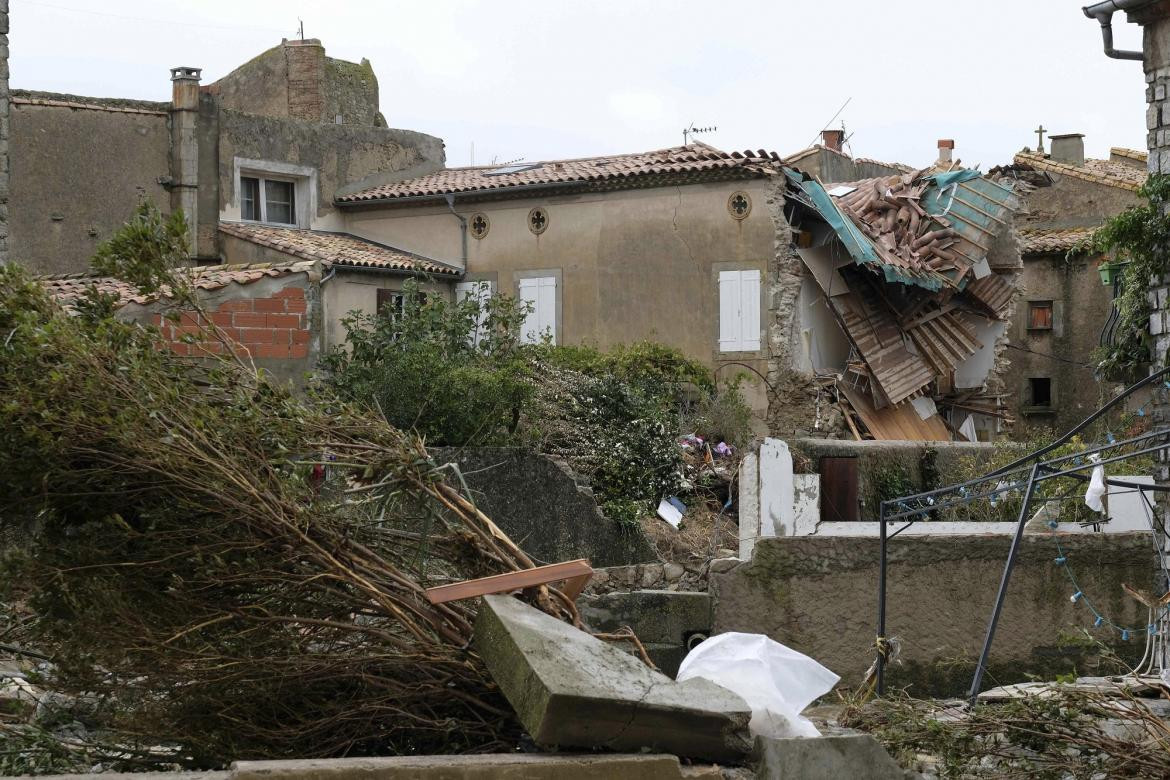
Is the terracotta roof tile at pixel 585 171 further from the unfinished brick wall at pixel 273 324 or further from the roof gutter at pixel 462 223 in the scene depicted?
the unfinished brick wall at pixel 273 324

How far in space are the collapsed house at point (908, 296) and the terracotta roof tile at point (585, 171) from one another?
2.77 ft

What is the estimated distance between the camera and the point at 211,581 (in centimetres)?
584

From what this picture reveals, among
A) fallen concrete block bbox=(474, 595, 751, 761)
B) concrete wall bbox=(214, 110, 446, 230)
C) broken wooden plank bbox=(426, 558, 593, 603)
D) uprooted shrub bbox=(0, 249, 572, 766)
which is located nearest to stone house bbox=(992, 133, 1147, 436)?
concrete wall bbox=(214, 110, 446, 230)

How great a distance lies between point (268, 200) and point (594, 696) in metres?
18.9

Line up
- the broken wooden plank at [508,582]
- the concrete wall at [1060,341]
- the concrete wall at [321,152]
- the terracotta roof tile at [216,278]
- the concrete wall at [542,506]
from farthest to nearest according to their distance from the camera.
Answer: the concrete wall at [1060,341], the concrete wall at [321,152], the terracotta roof tile at [216,278], the concrete wall at [542,506], the broken wooden plank at [508,582]

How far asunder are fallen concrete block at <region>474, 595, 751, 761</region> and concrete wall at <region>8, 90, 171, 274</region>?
16.2 metres

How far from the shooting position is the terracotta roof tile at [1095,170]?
25938 millimetres

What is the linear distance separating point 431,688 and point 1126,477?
726 centimetres

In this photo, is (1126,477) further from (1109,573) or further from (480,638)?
(480,638)

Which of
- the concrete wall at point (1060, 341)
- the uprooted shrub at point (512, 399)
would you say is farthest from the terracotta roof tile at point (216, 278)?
the concrete wall at point (1060, 341)

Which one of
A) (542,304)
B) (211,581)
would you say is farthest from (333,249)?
(211,581)

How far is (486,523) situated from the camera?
21.6ft

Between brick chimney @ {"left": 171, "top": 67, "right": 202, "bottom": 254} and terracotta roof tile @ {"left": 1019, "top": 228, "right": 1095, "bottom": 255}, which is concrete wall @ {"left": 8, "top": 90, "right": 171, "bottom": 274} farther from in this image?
terracotta roof tile @ {"left": 1019, "top": 228, "right": 1095, "bottom": 255}

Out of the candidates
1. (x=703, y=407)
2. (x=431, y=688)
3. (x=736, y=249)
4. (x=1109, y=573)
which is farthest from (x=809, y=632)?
(x=736, y=249)
